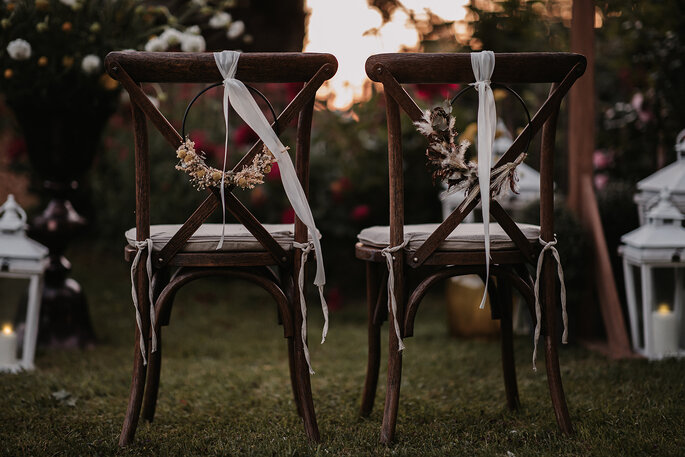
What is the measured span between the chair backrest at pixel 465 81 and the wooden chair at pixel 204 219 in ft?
0.70

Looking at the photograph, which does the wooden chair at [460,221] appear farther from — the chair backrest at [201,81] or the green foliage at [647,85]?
the green foliage at [647,85]

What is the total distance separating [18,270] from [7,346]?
365 millimetres

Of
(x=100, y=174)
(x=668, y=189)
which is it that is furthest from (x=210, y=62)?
(x=100, y=174)

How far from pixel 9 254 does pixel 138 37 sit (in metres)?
1.25

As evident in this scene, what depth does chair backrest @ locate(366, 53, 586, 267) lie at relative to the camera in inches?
82.9

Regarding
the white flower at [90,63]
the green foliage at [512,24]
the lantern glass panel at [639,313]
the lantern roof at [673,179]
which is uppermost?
the green foliage at [512,24]

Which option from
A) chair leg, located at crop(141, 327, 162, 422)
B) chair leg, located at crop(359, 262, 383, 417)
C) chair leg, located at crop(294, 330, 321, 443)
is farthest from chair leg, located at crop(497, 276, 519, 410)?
chair leg, located at crop(141, 327, 162, 422)

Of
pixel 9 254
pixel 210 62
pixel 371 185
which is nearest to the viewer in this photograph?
pixel 210 62

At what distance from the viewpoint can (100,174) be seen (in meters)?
6.78

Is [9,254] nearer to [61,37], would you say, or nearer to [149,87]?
[61,37]

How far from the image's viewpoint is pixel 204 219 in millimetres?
2184

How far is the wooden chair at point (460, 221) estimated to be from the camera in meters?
2.12

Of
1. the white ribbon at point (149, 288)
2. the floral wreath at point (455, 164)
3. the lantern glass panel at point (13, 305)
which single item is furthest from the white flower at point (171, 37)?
the floral wreath at point (455, 164)

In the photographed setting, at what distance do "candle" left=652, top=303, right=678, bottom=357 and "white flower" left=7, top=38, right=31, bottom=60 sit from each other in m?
3.21
